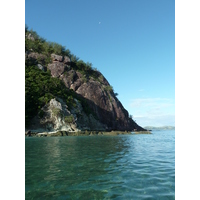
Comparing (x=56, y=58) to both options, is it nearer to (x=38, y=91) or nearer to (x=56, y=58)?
(x=56, y=58)

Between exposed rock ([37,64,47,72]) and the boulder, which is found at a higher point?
the boulder

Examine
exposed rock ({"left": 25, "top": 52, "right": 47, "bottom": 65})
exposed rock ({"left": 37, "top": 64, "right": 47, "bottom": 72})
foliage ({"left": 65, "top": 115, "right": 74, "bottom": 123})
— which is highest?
exposed rock ({"left": 25, "top": 52, "right": 47, "bottom": 65})

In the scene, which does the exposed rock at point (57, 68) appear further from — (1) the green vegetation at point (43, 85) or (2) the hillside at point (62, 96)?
(1) the green vegetation at point (43, 85)

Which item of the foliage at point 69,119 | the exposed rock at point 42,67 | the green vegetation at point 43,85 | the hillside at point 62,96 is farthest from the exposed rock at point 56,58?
the foliage at point 69,119

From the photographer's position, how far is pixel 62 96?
220 feet

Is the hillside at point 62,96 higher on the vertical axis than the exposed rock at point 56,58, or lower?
lower

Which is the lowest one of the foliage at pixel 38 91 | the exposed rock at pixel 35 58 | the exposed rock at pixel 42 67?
the foliage at pixel 38 91

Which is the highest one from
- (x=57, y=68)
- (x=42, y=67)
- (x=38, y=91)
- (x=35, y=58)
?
(x=35, y=58)

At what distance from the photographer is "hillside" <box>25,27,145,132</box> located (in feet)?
187

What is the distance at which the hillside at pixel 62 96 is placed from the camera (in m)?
57.0

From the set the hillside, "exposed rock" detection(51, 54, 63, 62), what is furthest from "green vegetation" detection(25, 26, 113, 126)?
"exposed rock" detection(51, 54, 63, 62)

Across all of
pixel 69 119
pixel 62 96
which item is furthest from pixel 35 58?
pixel 69 119

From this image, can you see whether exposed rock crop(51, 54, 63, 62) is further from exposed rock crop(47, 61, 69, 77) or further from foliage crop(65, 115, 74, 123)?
foliage crop(65, 115, 74, 123)
